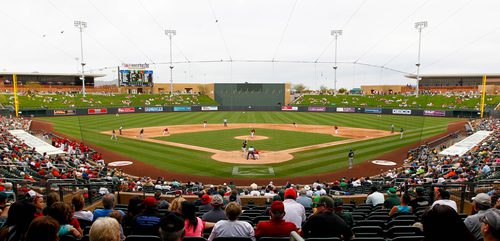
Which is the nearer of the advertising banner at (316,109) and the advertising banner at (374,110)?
the advertising banner at (374,110)

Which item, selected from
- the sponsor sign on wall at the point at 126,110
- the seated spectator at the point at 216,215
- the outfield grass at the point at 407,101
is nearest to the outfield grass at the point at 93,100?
the sponsor sign on wall at the point at 126,110

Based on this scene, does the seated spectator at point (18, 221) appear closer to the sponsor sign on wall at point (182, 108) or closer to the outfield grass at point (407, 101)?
the sponsor sign on wall at point (182, 108)

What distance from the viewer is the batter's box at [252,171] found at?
22.5 meters

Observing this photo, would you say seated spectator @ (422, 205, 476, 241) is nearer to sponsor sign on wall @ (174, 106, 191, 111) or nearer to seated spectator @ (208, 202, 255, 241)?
seated spectator @ (208, 202, 255, 241)

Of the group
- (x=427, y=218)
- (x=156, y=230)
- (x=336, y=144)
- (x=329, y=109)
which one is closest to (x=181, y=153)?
(x=336, y=144)

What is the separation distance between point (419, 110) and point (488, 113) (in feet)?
44.0

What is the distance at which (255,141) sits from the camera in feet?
115

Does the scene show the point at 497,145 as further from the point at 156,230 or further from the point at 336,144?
the point at 156,230

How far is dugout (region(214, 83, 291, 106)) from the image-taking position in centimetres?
9450

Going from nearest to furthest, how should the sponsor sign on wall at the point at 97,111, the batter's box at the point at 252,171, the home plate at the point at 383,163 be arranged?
the batter's box at the point at 252,171 < the home plate at the point at 383,163 < the sponsor sign on wall at the point at 97,111

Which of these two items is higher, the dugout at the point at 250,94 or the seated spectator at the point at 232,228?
the dugout at the point at 250,94

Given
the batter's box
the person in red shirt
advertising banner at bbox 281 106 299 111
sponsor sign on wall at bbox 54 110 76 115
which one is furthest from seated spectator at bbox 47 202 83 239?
advertising banner at bbox 281 106 299 111

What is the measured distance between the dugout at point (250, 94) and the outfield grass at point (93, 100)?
154 inches

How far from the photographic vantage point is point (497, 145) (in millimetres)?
23328
